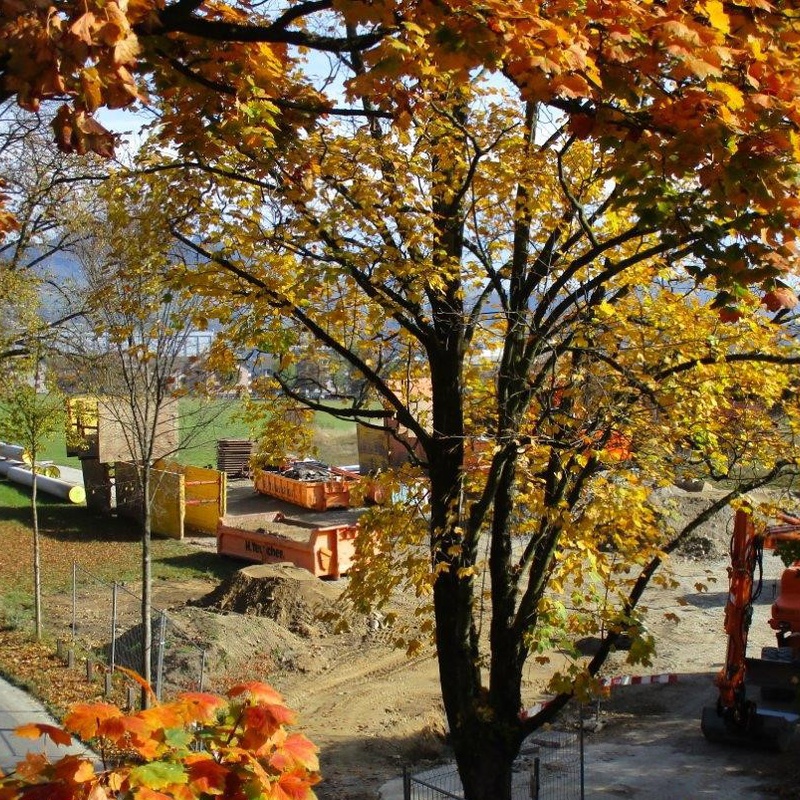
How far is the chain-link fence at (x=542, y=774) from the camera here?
1086cm

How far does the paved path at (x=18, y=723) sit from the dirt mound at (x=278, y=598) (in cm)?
590

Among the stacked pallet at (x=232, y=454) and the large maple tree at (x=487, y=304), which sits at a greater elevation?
the large maple tree at (x=487, y=304)

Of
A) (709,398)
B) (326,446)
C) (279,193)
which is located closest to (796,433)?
(709,398)

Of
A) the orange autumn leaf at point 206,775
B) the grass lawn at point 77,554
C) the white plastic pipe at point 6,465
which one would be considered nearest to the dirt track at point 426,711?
the grass lawn at point 77,554

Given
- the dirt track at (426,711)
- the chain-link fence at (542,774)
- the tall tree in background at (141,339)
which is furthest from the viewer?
the dirt track at (426,711)

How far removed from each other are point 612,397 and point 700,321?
1154mm

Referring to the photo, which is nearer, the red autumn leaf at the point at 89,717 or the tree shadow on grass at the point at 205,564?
the red autumn leaf at the point at 89,717

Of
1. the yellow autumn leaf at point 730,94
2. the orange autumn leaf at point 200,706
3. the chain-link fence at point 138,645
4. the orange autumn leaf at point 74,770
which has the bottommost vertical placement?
the chain-link fence at point 138,645

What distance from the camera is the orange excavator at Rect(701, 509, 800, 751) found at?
42.3 feet

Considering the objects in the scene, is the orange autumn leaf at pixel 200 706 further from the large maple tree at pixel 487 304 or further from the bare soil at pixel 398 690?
the bare soil at pixel 398 690

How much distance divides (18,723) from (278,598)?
7.74 m

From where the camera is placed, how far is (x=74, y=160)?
1630 cm

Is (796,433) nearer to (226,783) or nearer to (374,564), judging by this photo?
(374,564)

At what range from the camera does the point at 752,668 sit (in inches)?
566
